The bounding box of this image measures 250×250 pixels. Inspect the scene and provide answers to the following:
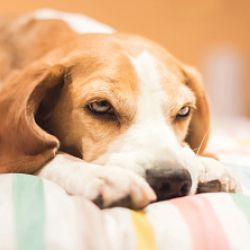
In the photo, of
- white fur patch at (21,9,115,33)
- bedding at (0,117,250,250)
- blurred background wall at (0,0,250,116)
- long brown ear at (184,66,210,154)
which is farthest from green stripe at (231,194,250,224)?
blurred background wall at (0,0,250,116)

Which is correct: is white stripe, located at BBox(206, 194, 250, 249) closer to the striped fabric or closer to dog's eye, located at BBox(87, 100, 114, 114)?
the striped fabric

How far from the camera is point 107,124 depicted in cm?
125

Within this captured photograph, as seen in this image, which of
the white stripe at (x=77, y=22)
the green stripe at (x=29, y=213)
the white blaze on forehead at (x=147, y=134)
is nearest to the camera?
the green stripe at (x=29, y=213)

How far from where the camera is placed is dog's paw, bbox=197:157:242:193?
44.4 inches

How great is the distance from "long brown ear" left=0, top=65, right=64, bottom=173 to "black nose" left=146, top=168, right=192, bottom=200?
246mm

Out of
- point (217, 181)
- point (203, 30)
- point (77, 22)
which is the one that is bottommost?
point (203, 30)

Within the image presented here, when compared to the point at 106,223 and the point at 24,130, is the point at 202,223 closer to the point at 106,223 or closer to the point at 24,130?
the point at 106,223

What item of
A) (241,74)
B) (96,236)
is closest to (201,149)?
(96,236)

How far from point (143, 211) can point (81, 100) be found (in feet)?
1.36

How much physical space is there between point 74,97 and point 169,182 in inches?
14.6

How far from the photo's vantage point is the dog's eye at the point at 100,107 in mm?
1248

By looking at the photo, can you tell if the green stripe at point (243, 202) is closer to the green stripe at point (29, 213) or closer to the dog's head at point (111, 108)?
the dog's head at point (111, 108)

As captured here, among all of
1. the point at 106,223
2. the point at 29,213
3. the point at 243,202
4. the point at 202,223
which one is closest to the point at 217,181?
the point at 243,202

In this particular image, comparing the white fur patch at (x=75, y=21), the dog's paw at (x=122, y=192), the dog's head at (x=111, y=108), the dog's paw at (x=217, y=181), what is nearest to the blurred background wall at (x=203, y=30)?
the white fur patch at (x=75, y=21)
